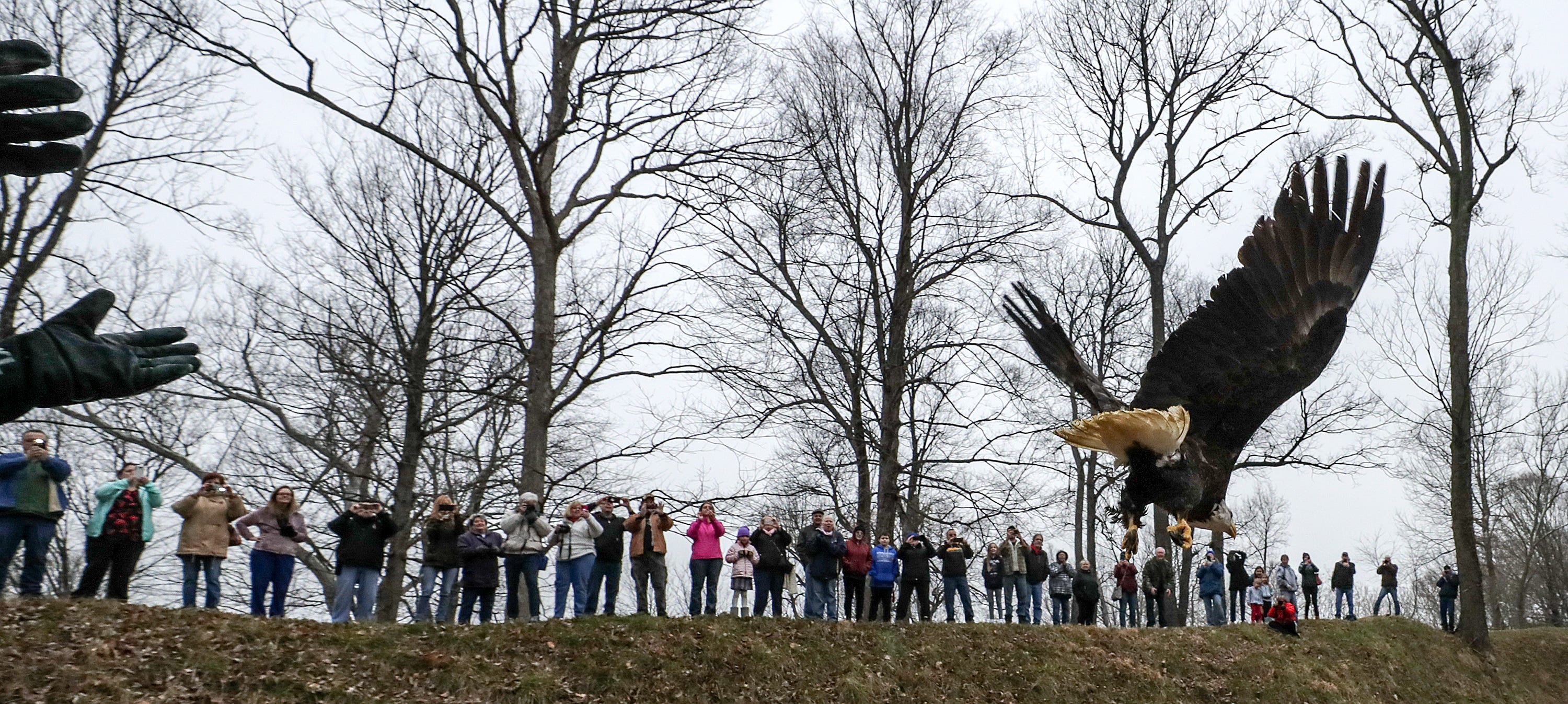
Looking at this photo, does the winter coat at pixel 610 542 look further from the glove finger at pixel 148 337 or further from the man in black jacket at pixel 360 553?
the glove finger at pixel 148 337

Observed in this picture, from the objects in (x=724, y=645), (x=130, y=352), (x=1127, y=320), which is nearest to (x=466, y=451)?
(x=724, y=645)

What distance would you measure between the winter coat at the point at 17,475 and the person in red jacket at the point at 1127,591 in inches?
518

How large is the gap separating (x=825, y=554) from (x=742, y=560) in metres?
1.29

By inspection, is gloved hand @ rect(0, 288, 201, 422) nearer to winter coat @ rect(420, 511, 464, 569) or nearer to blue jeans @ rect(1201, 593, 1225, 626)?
winter coat @ rect(420, 511, 464, 569)

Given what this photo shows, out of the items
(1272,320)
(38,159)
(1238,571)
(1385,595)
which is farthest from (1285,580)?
(38,159)

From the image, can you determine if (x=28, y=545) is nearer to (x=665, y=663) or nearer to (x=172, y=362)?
(x=665, y=663)

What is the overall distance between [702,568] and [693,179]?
5364mm

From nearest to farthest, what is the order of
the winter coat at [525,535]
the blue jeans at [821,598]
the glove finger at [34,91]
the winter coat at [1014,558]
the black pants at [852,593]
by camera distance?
the glove finger at [34,91]
the winter coat at [525,535]
the blue jeans at [821,598]
the black pants at [852,593]
the winter coat at [1014,558]

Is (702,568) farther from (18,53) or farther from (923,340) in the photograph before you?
(18,53)

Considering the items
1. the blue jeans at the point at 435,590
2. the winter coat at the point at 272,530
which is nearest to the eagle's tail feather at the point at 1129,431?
the blue jeans at the point at 435,590

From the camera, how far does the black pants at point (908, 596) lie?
561 inches

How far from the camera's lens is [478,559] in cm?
1133

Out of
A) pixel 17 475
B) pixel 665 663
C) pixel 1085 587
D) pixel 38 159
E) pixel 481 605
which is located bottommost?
pixel 665 663

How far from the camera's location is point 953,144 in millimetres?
19031
